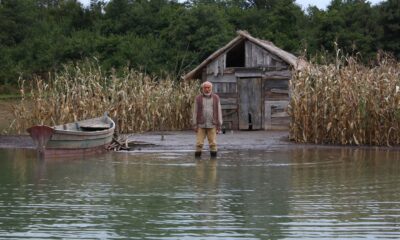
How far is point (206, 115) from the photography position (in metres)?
Answer: 17.7

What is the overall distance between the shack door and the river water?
9.30 meters

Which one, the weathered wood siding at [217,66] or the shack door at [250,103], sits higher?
the weathered wood siding at [217,66]

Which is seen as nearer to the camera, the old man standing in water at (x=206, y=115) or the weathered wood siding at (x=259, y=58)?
the old man standing in water at (x=206, y=115)

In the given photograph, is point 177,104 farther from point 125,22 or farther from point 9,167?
point 125,22

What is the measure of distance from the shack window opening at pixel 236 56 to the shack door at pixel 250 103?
1.31m

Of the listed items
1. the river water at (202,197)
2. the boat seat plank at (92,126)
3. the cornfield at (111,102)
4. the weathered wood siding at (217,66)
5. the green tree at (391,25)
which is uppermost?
the green tree at (391,25)

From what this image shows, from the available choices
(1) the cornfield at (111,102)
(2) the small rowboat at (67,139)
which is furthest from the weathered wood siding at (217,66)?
(2) the small rowboat at (67,139)

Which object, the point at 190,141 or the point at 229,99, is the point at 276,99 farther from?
the point at 190,141

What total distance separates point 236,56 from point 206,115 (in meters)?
11.9

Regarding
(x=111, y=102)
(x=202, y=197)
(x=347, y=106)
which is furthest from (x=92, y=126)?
(x=202, y=197)

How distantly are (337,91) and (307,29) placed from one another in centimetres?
2094

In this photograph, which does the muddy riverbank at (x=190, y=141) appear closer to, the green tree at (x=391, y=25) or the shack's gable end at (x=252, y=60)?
the shack's gable end at (x=252, y=60)

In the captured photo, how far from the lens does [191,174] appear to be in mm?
14602

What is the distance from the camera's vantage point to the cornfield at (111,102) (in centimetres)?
2378
